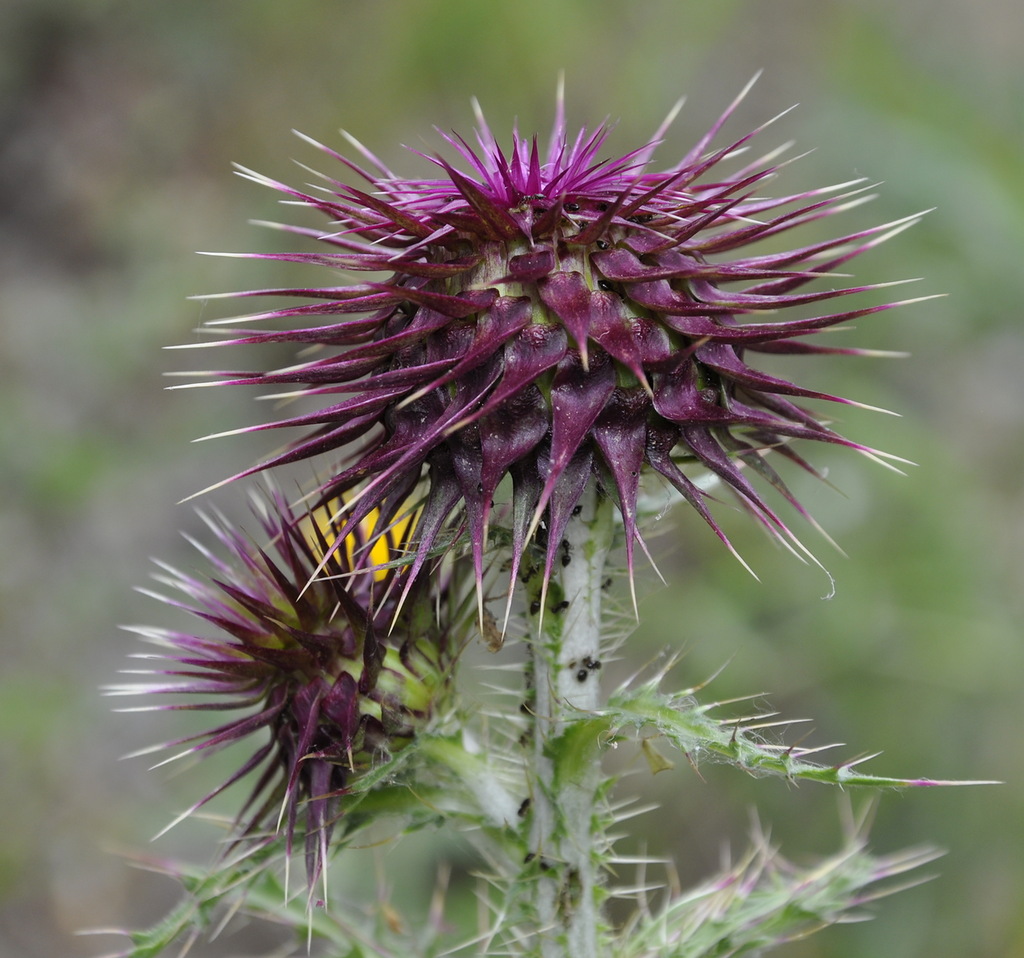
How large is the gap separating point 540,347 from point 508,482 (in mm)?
364

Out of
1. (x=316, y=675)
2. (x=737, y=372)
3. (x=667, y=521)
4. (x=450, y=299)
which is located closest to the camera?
(x=450, y=299)

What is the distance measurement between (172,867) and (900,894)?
445cm

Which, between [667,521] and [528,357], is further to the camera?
[667,521]

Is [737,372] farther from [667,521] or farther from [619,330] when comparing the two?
[667,521]

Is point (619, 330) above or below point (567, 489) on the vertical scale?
above

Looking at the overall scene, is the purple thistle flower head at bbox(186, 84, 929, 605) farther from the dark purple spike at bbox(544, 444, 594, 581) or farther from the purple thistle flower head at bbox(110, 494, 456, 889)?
the purple thistle flower head at bbox(110, 494, 456, 889)

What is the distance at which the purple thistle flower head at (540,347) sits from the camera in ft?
7.82

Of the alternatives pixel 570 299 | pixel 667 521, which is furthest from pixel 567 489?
pixel 667 521

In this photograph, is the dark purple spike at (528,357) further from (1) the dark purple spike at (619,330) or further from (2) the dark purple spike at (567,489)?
(2) the dark purple spike at (567,489)

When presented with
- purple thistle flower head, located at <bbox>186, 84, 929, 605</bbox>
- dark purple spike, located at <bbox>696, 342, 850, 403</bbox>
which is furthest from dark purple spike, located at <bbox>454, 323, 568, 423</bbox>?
dark purple spike, located at <bbox>696, 342, 850, 403</bbox>

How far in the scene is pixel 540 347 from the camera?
240 centimetres

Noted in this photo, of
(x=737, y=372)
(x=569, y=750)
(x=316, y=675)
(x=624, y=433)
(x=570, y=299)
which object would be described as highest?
(x=570, y=299)

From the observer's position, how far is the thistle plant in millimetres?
2412

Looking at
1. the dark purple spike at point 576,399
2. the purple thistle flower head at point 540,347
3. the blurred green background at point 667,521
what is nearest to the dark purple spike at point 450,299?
the purple thistle flower head at point 540,347
